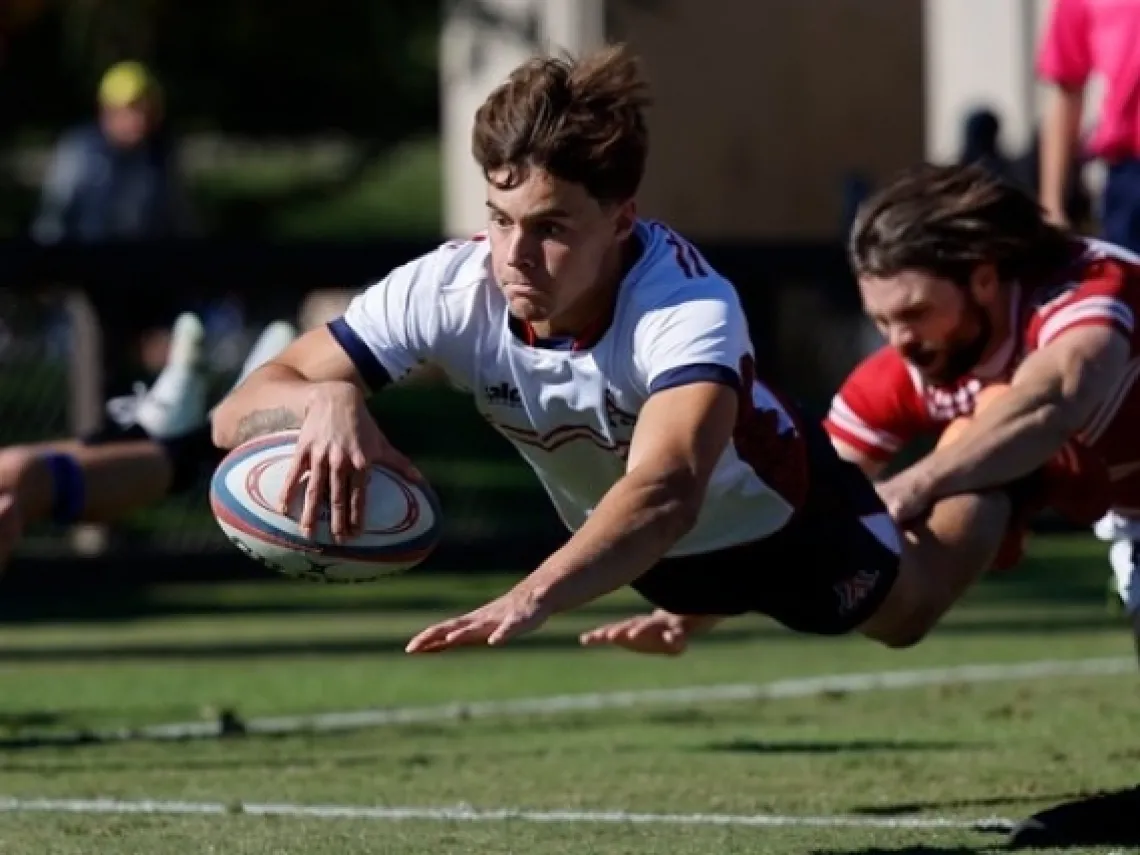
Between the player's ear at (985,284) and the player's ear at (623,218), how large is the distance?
133 centimetres

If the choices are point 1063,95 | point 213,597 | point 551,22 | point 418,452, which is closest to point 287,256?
point 213,597

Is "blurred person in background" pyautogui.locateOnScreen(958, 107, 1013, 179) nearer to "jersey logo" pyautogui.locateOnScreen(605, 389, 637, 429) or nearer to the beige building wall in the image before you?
"jersey logo" pyautogui.locateOnScreen(605, 389, 637, 429)

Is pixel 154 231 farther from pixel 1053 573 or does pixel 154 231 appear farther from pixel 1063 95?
pixel 1063 95

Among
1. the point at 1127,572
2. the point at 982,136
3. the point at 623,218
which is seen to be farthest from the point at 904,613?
the point at 982,136

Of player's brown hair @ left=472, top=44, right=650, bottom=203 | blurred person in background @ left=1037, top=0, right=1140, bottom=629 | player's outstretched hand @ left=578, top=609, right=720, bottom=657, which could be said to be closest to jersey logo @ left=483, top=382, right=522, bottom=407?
player's brown hair @ left=472, top=44, right=650, bottom=203

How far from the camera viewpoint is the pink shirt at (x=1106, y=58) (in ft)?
33.4

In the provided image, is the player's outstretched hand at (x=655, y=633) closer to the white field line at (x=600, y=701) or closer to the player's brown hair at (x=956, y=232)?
the player's brown hair at (x=956, y=232)

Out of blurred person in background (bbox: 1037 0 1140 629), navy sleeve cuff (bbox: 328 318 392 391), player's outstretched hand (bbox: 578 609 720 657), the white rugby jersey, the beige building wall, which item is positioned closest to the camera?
the white rugby jersey

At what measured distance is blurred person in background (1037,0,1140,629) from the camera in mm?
10133

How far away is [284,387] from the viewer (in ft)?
19.9

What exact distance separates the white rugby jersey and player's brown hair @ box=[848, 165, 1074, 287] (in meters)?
0.75

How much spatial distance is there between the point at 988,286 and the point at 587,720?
2.27 metres

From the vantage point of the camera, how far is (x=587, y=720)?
28.5ft

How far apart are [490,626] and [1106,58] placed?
5.94 meters
